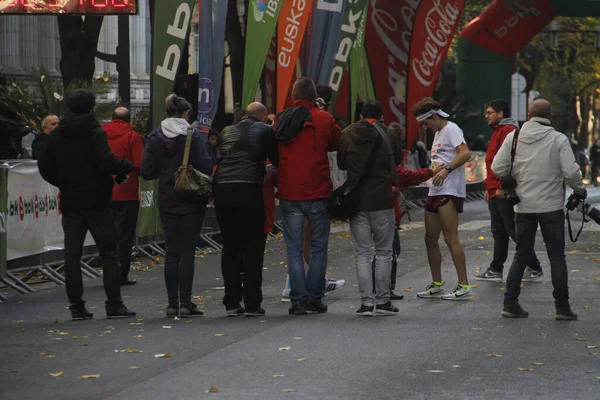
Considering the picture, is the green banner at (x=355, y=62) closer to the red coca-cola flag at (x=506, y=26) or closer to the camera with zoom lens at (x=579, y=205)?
the red coca-cola flag at (x=506, y=26)

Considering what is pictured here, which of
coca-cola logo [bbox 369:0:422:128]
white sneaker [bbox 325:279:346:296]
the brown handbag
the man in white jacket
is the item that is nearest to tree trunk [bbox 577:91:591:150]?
coca-cola logo [bbox 369:0:422:128]

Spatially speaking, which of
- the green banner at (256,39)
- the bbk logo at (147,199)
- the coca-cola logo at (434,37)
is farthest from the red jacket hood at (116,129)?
the coca-cola logo at (434,37)

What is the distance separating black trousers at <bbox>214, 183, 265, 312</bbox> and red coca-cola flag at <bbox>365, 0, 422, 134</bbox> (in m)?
17.9

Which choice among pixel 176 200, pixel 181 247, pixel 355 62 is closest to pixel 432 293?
pixel 181 247

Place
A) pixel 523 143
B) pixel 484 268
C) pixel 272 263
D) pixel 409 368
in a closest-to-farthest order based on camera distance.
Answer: pixel 409 368 < pixel 523 143 < pixel 484 268 < pixel 272 263

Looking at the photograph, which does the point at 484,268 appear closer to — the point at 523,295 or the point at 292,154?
the point at 523,295

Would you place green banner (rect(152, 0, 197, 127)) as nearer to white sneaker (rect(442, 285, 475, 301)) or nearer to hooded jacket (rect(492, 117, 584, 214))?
white sneaker (rect(442, 285, 475, 301))

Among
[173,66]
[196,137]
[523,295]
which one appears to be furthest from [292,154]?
[173,66]

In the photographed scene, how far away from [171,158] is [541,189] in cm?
298

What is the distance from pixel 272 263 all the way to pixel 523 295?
15.3ft

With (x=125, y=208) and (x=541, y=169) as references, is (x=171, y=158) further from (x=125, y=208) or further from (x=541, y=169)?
(x=125, y=208)

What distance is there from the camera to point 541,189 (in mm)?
11031

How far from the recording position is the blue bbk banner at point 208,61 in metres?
19.4

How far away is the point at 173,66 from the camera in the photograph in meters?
18.3
